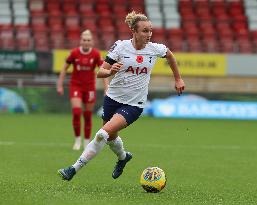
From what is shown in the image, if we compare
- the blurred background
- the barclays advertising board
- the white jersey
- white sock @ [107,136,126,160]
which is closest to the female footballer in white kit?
the white jersey

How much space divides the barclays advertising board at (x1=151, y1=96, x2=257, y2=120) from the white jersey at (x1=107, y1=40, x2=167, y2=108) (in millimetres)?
20514

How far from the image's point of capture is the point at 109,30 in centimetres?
3600

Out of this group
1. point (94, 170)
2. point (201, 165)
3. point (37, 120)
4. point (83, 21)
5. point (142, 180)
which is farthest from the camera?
point (83, 21)

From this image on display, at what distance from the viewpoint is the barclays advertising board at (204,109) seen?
30.6 meters

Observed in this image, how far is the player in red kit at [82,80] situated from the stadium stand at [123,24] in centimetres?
1723

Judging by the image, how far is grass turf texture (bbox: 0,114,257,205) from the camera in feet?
29.0

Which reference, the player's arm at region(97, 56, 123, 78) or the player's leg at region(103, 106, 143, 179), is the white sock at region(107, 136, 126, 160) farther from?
the player's arm at region(97, 56, 123, 78)

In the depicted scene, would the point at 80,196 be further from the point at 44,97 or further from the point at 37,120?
the point at 44,97

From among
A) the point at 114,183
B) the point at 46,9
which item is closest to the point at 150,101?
the point at 46,9

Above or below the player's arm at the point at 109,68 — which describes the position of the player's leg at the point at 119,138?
below

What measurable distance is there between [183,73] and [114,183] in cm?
2399

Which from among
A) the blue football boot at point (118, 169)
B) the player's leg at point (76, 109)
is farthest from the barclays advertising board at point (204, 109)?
the blue football boot at point (118, 169)

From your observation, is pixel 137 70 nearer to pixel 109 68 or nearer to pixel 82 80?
pixel 109 68

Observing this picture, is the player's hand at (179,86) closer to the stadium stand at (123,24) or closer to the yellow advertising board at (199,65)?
the stadium stand at (123,24)
